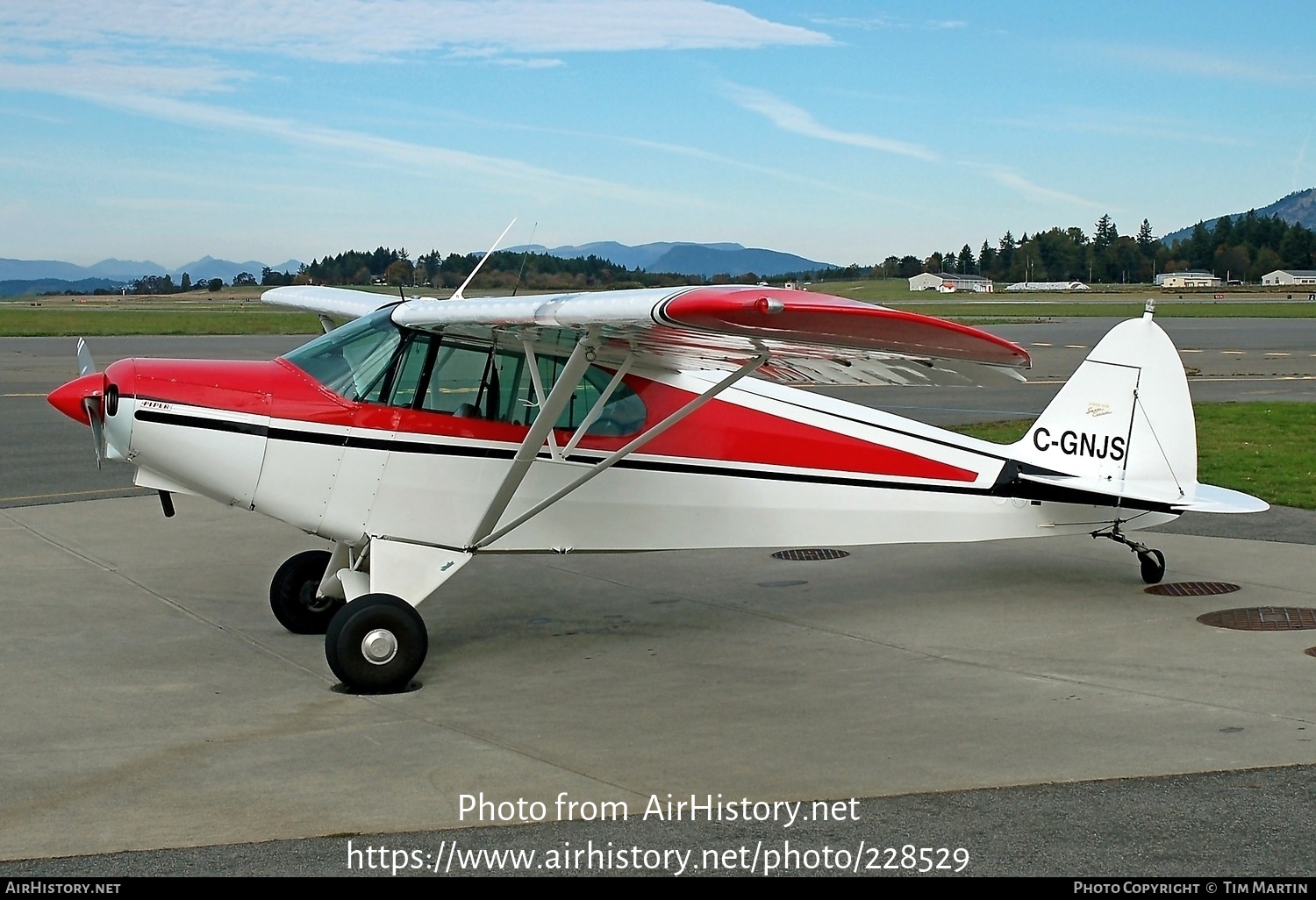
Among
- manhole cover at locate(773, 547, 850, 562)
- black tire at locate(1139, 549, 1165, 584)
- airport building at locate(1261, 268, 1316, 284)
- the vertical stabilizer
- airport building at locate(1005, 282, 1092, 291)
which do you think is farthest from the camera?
airport building at locate(1261, 268, 1316, 284)

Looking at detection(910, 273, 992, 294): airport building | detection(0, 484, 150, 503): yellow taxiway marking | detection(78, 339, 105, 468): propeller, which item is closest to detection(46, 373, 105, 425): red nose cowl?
detection(78, 339, 105, 468): propeller

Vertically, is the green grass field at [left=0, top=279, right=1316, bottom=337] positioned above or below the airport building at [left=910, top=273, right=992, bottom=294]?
below

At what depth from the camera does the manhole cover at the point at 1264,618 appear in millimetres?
8086

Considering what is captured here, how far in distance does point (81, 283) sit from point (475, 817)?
16870 centimetres

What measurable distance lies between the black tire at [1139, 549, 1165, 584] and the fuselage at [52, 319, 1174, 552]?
1.07 metres

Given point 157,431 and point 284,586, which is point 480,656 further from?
point 157,431

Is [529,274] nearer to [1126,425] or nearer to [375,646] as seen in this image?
[375,646]

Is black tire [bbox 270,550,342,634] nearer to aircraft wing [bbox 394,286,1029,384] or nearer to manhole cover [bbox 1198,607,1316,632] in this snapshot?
aircraft wing [bbox 394,286,1029,384]

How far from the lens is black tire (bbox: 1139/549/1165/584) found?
9.38m

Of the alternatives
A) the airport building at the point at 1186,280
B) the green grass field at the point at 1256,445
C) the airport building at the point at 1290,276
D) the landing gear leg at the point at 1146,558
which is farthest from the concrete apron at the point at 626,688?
the airport building at the point at 1290,276

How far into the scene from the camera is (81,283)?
157125 mm

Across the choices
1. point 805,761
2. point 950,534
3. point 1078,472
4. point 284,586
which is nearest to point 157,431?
point 284,586

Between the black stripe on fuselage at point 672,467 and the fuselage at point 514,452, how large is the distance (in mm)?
11

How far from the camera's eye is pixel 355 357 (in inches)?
300
